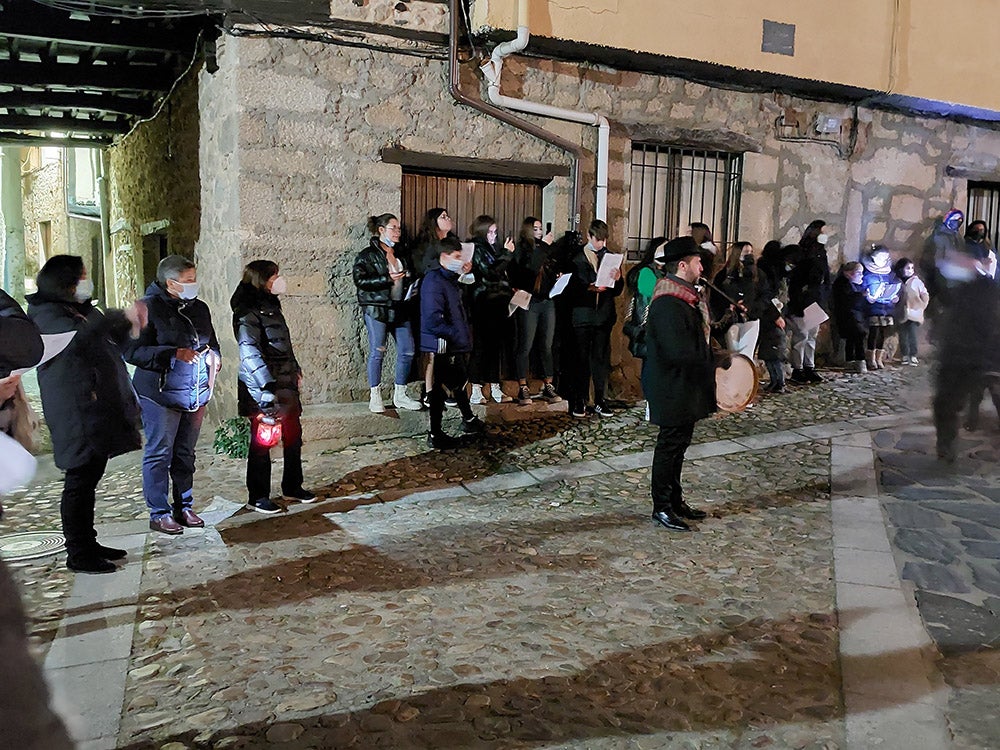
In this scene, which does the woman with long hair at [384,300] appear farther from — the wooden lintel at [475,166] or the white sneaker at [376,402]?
the wooden lintel at [475,166]

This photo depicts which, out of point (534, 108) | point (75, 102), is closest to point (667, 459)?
point (534, 108)

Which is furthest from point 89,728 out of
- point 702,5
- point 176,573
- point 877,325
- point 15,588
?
point 877,325

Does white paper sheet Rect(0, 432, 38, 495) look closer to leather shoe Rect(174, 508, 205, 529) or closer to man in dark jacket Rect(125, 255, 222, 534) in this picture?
man in dark jacket Rect(125, 255, 222, 534)

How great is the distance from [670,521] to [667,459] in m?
0.41

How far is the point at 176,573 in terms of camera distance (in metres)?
4.62

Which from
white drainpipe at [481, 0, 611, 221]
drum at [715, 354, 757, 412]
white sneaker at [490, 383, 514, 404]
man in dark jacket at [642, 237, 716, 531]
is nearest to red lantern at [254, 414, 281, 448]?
man in dark jacket at [642, 237, 716, 531]

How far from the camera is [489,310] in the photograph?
27.3 ft

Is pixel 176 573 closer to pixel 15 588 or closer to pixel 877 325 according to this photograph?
pixel 15 588

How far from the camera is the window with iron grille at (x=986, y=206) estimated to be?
12.5 m

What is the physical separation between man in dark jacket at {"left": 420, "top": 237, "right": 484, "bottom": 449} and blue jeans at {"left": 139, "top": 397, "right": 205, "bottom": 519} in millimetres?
2336

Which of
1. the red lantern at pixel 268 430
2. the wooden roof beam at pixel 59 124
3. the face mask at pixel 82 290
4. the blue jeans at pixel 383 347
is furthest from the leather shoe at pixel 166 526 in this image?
the wooden roof beam at pixel 59 124

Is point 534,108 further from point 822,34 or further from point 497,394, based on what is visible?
point 822,34

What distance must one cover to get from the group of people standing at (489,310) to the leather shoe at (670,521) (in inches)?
97.3

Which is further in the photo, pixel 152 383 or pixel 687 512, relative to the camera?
pixel 687 512
